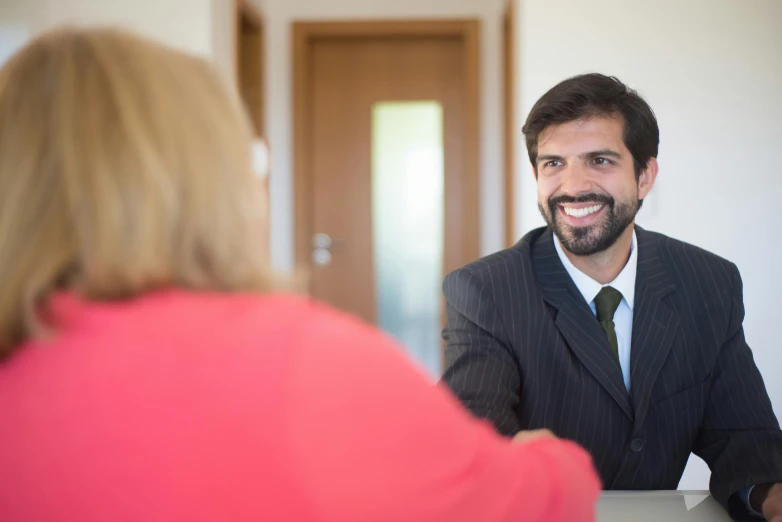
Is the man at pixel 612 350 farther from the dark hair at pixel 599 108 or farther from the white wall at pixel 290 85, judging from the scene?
the white wall at pixel 290 85

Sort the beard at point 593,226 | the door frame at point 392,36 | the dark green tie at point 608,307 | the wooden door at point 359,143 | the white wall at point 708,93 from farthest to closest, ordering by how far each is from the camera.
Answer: the wooden door at point 359,143, the door frame at point 392,36, the white wall at point 708,93, the beard at point 593,226, the dark green tie at point 608,307

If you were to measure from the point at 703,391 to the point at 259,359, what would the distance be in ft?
3.78

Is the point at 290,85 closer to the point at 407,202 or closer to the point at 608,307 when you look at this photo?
the point at 407,202

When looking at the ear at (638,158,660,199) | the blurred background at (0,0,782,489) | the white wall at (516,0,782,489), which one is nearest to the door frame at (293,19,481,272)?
the blurred background at (0,0,782,489)

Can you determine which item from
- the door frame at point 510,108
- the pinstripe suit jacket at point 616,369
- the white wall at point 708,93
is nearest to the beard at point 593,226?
the pinstripe suit jacket at point 616,369

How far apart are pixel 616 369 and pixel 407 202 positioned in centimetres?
313

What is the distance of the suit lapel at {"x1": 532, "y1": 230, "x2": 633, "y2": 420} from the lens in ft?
4.61

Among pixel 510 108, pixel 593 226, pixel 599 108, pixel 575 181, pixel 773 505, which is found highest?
pixel 510 108

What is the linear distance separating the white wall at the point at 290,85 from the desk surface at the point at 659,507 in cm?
327

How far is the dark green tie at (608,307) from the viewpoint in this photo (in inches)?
59.0

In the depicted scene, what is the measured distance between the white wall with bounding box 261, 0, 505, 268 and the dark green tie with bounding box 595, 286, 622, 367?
283cm

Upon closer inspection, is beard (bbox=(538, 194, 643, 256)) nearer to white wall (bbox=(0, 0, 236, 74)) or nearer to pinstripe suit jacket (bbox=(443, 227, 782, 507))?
pinstripe suit jacket (bbox=(443, 227, 782, 507))

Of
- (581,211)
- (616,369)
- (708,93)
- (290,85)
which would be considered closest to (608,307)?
(616,369)

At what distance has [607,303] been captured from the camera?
153cm
